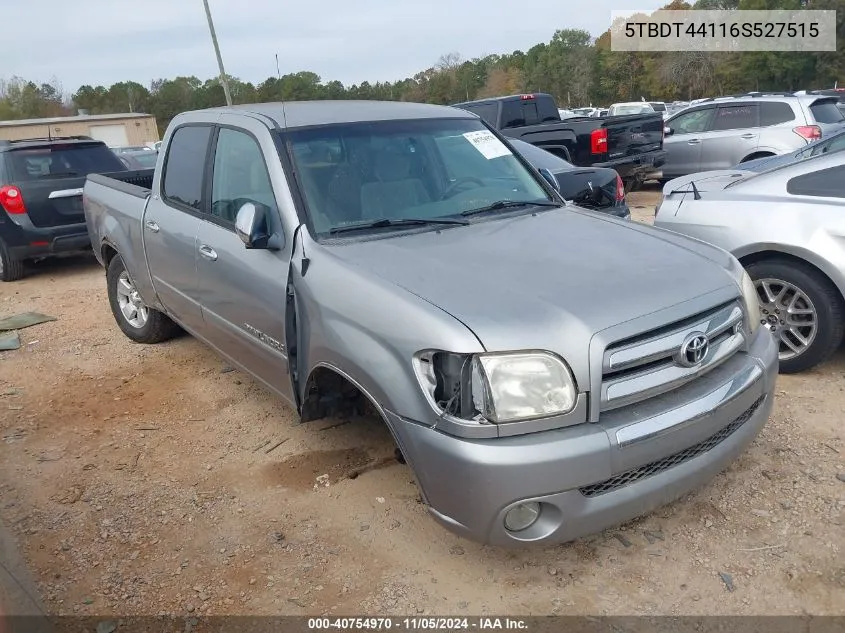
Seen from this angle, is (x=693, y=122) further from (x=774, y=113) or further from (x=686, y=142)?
(x=774, y=113)

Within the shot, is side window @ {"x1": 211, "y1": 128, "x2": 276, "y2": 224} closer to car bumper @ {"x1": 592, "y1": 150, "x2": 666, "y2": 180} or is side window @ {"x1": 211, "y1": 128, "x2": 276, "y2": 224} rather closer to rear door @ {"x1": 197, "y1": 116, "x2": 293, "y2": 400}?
rear door @ {"x1": 197, "y1": 116, "x2": 293, "y2": 400}

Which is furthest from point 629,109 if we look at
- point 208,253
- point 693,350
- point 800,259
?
point 693,350

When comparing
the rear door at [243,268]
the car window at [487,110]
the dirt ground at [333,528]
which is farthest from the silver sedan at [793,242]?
the car window at [487,110]

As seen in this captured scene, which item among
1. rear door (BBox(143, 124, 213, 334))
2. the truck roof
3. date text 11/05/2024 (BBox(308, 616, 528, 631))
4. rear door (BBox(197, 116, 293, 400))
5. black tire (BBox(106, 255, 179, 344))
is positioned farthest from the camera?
black tire (BBox(106, 255, 179, 344))

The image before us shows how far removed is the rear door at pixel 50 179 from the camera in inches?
315

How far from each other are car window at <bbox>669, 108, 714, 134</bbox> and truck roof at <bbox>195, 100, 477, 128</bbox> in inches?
352

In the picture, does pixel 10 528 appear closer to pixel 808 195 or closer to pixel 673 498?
pixel 673 498

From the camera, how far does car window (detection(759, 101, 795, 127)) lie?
35.5ft

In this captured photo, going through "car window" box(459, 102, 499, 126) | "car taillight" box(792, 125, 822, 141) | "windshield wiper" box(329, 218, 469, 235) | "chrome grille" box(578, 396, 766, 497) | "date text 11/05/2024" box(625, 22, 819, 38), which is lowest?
"chrome grille" box(578, 396, 766, 497)

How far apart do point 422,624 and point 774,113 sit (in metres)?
11.0

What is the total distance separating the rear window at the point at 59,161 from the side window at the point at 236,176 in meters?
5.42

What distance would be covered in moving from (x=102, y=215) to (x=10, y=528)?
115 inches

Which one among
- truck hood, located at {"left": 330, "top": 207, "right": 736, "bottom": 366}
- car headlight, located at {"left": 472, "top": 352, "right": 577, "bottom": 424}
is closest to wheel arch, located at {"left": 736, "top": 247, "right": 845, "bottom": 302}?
truck hood, located at {"left": 330, "top": 207, "right": 736, "bottom": 366}

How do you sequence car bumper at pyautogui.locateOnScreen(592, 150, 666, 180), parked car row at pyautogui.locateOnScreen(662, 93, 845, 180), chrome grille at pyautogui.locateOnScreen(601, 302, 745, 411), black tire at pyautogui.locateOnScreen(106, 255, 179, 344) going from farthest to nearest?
parked car row at pyautogui.locateOnScreen(662, 93, 845, 180) → car bumper at pyautogui.locateOnScreen(592, 150, 666, 180) → black tire at pyautogui.locateOnScreen(106, 255, 179, 344) → chrome grille at pyautogui.locateOnScreen(601, 302, 745, 411)
